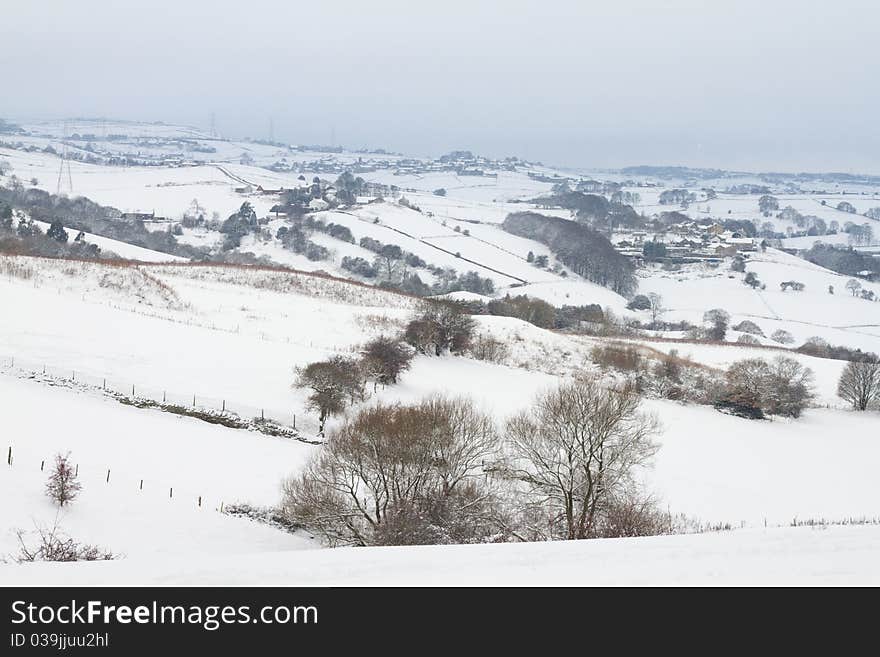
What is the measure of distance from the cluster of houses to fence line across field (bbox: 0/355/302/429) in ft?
390

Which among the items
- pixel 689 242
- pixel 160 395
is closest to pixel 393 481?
pixel 160 395

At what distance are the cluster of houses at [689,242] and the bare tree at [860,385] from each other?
311 ft

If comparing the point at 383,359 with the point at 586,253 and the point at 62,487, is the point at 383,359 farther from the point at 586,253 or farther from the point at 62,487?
the point at 586,253

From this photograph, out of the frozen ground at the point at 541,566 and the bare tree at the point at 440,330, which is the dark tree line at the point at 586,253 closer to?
the bare tree at the point at 440,330

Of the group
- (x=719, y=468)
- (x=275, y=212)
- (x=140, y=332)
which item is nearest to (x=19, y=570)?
(x=719, y=468)

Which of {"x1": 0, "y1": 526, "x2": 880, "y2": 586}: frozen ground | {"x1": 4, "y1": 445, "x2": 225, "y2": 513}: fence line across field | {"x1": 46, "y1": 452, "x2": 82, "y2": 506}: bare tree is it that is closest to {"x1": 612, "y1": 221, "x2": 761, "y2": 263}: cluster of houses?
{"x1": 4, "y1": 445, "x2": 225, "y2": 513}: fence line across field

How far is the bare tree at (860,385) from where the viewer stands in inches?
1527

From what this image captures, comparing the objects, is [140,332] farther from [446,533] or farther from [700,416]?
[700,416]

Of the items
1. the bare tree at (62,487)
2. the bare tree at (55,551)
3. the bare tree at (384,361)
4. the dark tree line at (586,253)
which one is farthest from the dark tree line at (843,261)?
the bare tree at (55,551)

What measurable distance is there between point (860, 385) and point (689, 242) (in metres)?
111

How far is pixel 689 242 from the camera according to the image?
144375 mm

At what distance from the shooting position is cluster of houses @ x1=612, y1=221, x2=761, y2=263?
13400 cm

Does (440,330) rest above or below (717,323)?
above

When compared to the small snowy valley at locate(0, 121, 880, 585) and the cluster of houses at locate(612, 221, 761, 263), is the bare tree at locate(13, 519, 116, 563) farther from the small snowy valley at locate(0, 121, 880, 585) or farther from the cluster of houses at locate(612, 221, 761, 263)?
the cluster of houses at locate(612, 221, 761, 263)
